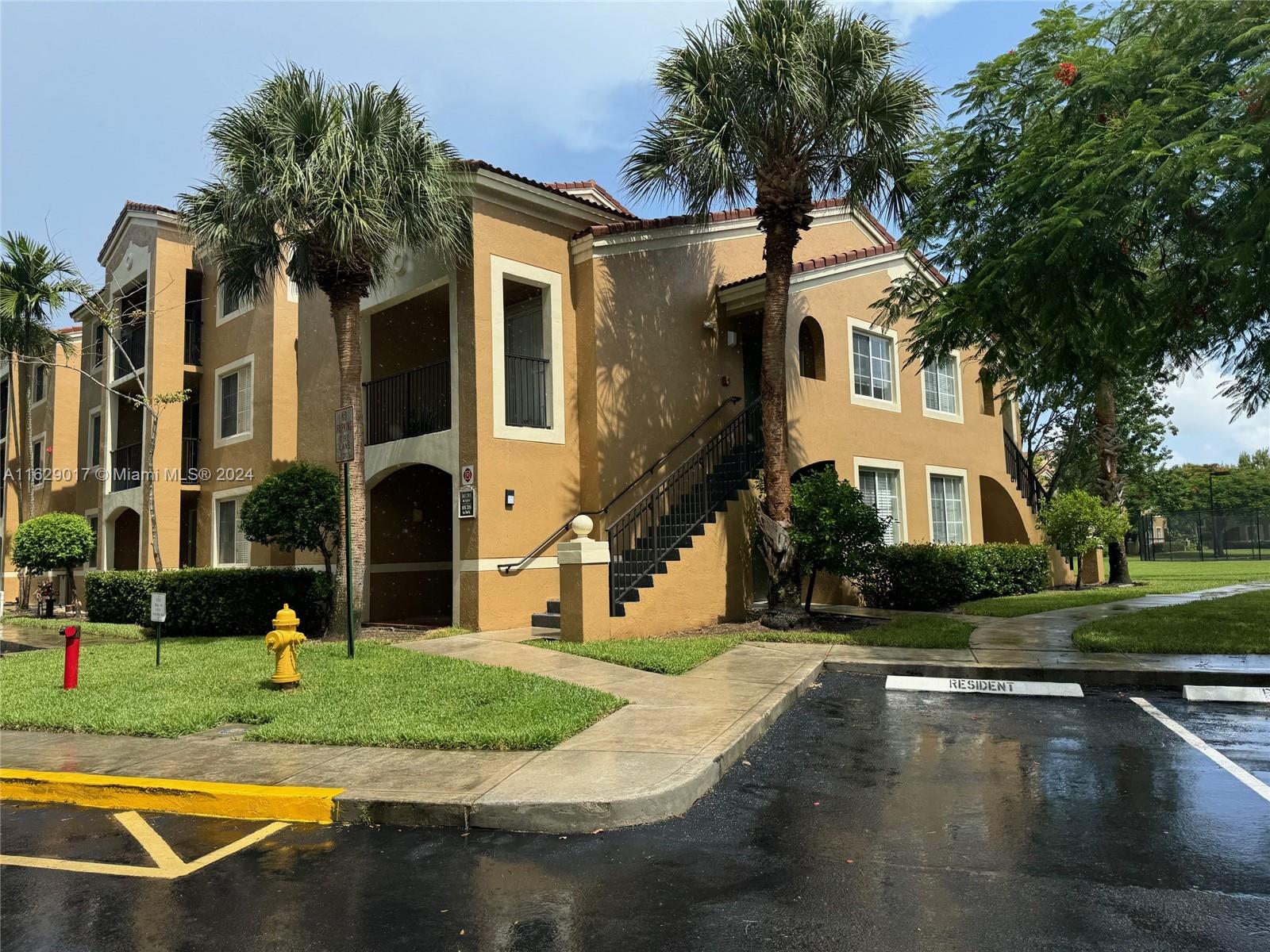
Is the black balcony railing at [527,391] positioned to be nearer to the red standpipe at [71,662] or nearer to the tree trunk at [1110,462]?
the red standpipe at [71,662]

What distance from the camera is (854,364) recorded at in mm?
17375

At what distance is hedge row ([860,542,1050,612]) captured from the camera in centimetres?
1562

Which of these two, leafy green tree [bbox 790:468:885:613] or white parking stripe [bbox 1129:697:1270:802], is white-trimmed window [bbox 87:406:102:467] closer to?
leafy green tree [bbox 790:468:885:613]

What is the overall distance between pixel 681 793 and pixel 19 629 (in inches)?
708

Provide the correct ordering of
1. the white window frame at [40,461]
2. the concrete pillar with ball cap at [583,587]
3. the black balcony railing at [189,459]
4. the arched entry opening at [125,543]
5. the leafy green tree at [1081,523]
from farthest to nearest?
the white window frame at [40,461]
the arched entry opening at [125,543]
the black balcony railing at [189,459]
the leafy green tree at [1081,523]
the concrete pillar with ball cap at [583,587]

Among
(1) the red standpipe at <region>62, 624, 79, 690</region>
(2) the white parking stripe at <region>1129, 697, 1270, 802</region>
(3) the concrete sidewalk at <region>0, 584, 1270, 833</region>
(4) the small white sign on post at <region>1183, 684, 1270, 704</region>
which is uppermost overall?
(1) the red standpipe at <region>62, 624, 79, 690</region>

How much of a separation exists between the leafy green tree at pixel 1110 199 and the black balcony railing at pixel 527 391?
19.0 feet

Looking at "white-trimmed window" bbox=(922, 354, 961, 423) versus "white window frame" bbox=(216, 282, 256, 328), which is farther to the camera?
"white window frame" bbox=(216, 282, 256, 328)

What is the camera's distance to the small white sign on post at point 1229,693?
26.1 ft

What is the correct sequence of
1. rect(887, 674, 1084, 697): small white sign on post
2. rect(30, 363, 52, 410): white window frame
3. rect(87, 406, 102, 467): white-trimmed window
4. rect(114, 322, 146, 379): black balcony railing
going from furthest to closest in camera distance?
1. rect(30, 363, 52, 410): white window frame
2. rect(87, 406, 102, 467): white-trimmed window
3. rect(114, 322, 146, 379): black balcony railing
4. rect(887, 674, 1084, 697): small white sign on post

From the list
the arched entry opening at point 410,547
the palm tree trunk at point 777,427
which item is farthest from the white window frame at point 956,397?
the arched entry opening at point 410,547

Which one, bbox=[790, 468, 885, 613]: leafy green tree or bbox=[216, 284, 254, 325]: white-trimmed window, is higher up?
bbox=[216, 284, 254, 325]: white-trimmed window

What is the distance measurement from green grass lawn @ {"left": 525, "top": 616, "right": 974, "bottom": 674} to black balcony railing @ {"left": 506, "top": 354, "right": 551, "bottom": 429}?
398cm

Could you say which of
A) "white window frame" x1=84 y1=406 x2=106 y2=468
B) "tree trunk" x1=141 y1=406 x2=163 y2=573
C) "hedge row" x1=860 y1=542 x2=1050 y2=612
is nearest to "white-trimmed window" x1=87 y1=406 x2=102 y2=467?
"white window frame" x1=84 y1=406 x2=106 y2=468
